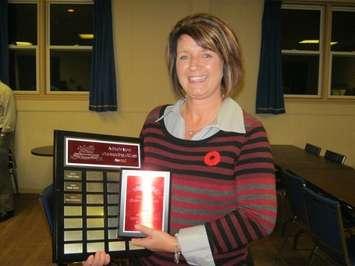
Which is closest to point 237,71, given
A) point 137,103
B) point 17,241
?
point 17,241

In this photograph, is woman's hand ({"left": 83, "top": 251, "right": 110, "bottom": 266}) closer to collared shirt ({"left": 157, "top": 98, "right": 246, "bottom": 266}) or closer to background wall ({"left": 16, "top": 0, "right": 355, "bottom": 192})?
collared shirt ({"left": 157, "top": 98, "right": 246, "bottom": 266})

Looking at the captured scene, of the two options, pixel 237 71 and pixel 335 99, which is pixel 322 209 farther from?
pixel 335 99

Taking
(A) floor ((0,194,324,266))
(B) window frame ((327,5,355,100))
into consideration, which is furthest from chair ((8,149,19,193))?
(B) window frame ((327,5,355,100))

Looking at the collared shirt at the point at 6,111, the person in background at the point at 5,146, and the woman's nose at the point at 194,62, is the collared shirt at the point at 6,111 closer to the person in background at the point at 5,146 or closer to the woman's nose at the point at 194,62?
the person in background at the point at 5,146

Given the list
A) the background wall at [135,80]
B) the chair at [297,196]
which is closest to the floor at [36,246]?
the chair at [297,196]

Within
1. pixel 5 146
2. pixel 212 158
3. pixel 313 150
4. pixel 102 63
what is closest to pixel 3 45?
pixel 102 63

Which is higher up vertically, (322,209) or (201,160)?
(201,160)

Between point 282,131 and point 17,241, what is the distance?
12.0 feet

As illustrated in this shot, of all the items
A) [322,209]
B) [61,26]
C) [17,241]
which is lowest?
[17,241]

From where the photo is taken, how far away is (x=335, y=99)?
239 inches

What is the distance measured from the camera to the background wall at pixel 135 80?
18.8 ft

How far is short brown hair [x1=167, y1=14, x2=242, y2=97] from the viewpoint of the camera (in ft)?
3.64

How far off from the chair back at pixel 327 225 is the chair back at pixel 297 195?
128mm

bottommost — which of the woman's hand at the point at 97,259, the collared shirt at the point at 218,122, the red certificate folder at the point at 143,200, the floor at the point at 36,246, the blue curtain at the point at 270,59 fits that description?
the floor at the point at 36,246
